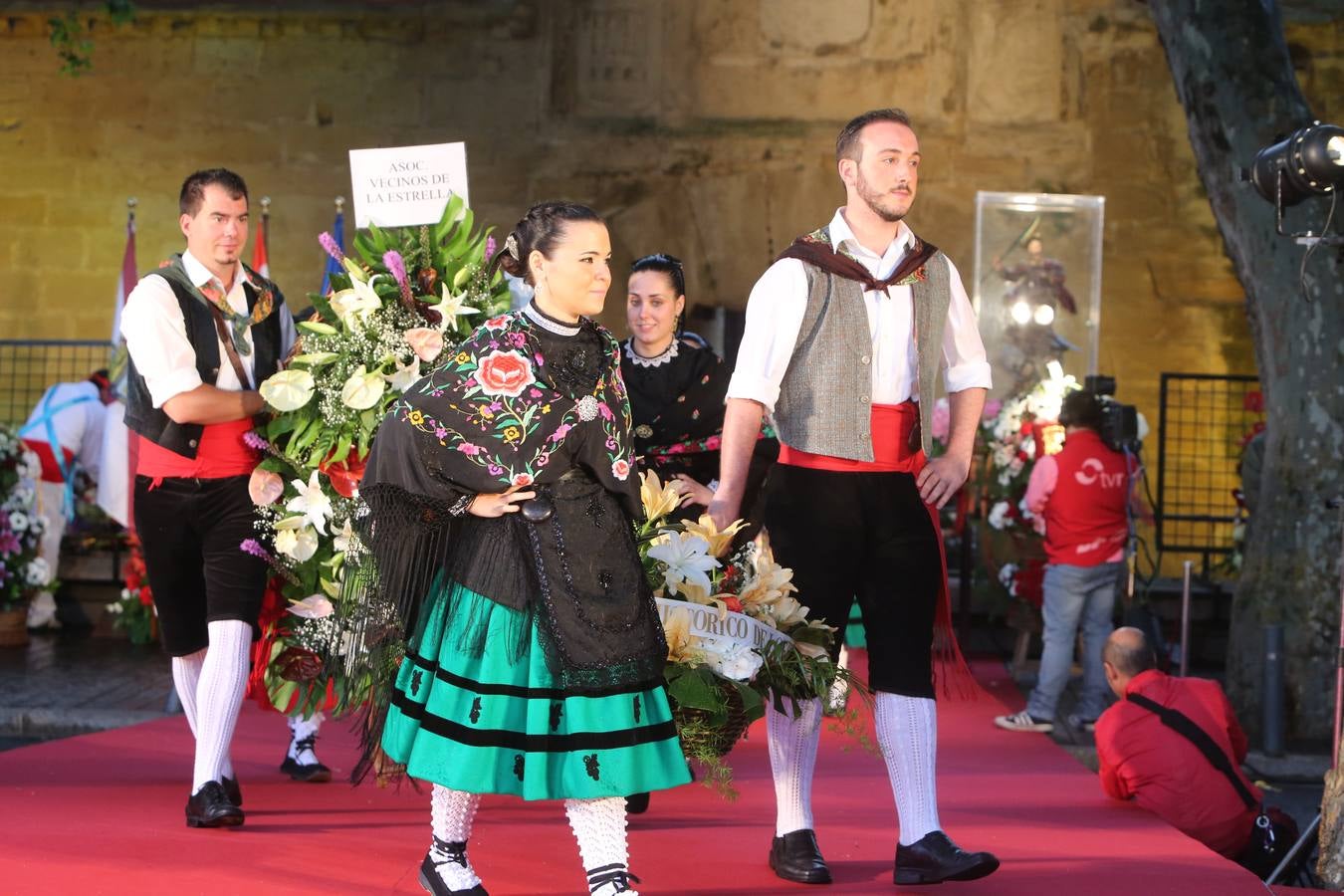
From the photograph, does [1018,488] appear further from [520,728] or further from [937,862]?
[520,728]

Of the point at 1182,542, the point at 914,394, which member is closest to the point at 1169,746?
the point at 914,394

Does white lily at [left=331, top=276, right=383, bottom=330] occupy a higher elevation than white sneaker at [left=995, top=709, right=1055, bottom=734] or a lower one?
higher

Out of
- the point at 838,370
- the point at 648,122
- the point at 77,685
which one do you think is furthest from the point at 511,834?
the point at 648,122

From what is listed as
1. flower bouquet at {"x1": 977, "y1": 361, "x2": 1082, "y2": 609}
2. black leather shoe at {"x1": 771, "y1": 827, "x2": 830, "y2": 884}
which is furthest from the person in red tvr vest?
black leather shoe at {"x1": 771, "y1": 827, "x2": 830, "y2": 884}

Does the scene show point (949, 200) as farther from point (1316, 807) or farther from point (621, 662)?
point (621, 662)

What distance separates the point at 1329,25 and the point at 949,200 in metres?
3.36

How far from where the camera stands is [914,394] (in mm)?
4453

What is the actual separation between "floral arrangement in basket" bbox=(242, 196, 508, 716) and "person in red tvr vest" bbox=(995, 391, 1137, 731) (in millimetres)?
3633

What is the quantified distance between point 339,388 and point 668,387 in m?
1.08

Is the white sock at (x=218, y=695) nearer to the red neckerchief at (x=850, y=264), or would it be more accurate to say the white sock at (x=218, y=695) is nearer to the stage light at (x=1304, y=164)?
the red neckerchief at (x=850, y=264)

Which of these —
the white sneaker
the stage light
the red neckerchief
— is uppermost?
the stage light

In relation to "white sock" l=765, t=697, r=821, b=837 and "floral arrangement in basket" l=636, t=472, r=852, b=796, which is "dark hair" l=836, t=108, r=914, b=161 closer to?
"floral arrangement in basket" l=636, t=472, r=852, b=796

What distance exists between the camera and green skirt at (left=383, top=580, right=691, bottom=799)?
365cm

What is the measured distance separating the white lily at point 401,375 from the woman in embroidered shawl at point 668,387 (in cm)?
73
